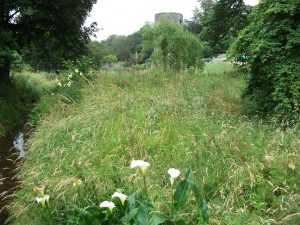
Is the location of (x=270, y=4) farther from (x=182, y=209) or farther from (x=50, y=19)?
(x=50, y=19)

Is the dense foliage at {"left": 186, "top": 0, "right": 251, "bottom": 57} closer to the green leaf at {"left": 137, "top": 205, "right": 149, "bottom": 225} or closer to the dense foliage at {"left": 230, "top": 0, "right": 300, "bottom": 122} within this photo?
the dense foliage at {"left": 230, "top": 0, "right": 300, "bottom": 122}

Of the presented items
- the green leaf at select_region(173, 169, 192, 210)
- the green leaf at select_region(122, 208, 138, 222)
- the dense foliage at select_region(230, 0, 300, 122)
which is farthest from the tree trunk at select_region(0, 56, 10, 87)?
the green leaf at select_region(173, 169, 192, 210)

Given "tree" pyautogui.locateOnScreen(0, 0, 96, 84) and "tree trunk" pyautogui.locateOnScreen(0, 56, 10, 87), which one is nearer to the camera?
"tree" pyautogui.locateOnScreen(0, 0, 96, 84)

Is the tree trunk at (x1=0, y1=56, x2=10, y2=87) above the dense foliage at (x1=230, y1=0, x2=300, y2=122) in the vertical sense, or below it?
below

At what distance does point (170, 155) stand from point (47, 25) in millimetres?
10838

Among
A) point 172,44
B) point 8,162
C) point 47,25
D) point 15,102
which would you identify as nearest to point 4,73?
point 15,102

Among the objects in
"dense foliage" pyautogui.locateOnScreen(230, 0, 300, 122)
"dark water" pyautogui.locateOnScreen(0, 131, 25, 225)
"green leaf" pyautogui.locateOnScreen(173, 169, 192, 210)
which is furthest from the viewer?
"dense foliage" pyautogui.locateOnScreen(230, 0, 300, 122)

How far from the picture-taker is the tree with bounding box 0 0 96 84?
12.3 metres

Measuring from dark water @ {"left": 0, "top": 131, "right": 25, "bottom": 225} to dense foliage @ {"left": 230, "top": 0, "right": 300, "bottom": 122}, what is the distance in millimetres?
4548

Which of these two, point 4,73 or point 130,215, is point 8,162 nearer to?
point 130,215

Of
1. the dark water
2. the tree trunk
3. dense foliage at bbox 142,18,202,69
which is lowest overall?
the dark water

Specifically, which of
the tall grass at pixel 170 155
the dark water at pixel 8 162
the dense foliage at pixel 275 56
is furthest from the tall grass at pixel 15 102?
the dense foliage at pixel 275 56

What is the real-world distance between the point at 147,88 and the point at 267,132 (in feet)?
13.2

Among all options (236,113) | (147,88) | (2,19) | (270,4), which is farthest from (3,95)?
(270,4)
